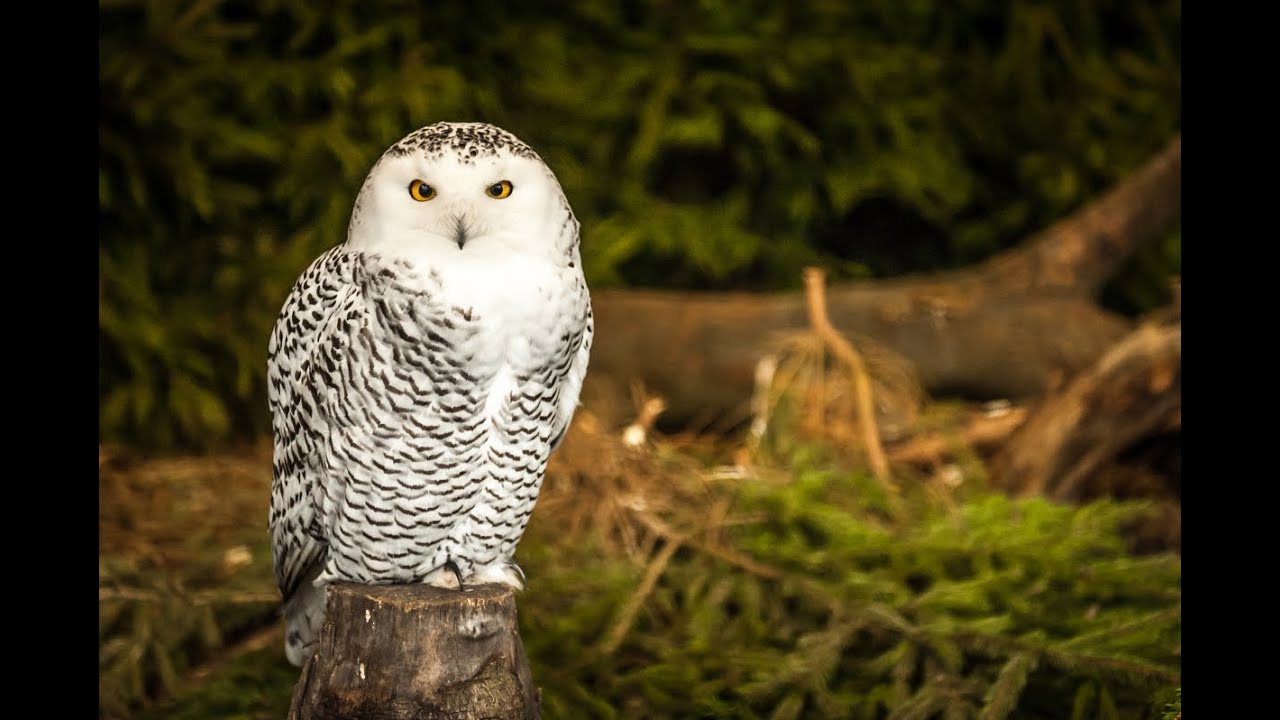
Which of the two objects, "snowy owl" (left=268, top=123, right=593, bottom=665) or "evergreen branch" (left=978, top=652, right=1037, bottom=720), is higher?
"snowy owl" (left=268, top=123, right=593, bottom=665)

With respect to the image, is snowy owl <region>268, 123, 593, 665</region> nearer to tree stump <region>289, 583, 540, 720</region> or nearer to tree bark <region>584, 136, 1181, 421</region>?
tree stump <region>289, 583, 540, 720</region>

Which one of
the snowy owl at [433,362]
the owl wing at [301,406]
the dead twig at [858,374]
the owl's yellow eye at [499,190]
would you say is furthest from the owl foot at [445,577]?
the dead twig at [858,374]

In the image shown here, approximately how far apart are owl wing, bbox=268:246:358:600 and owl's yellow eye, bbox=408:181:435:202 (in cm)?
17

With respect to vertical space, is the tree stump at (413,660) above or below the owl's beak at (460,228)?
below

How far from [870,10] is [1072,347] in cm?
160

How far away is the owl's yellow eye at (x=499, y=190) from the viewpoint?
5.21ft

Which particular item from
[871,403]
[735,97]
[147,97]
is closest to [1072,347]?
[871,403]

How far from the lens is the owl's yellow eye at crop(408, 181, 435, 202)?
1.59m

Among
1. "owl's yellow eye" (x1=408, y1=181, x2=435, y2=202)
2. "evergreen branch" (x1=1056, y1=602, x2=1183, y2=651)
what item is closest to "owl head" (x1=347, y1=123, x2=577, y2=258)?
"owl's yellow eye" (x1=408, y1=181, x2=435, y2=202)

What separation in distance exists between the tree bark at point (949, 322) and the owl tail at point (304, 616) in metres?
1.78

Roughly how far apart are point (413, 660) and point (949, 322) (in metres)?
2.49

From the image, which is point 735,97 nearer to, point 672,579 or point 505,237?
point 672,579

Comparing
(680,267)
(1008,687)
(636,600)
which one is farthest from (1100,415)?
(680,267)

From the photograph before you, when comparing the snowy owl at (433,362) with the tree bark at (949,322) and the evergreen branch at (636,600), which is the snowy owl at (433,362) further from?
the tree bark at (949,322)
